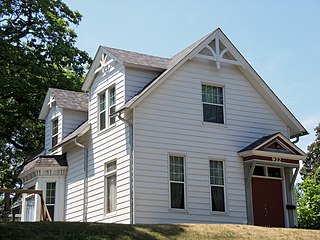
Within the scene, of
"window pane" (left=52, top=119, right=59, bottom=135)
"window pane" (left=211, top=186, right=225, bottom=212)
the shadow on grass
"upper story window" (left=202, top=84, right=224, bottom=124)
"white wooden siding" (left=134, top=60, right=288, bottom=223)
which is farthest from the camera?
"window pane" (left=52, top=119, right=59, bottom=135)

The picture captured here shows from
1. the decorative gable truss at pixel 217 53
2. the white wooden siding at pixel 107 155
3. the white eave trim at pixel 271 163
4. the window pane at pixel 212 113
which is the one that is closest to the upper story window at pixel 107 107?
the white wooden siding at pixel 107 155

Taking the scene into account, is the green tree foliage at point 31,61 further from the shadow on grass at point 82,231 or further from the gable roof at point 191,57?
the shadow on grass at point 82,231

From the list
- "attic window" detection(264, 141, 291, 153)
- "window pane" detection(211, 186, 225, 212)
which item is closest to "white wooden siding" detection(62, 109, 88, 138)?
"window pane" detection(211, 186, 225, 212)

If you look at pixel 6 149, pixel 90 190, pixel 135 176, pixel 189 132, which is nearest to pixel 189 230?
pixel 135 176

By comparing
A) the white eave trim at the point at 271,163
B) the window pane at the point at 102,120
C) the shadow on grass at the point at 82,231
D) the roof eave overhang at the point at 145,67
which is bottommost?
the shadow on grass at the point at 82,231

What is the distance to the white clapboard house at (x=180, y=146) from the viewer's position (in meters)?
20.0

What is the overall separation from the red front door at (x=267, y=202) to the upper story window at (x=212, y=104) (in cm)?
288

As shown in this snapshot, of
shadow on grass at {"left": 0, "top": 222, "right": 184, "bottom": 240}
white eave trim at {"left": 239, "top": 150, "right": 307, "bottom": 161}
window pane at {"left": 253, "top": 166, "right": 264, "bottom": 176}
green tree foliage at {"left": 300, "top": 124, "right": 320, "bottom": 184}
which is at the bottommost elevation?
shadow on grass at {"left": 0, "top": 222, "right": 184, "bottom": 240}

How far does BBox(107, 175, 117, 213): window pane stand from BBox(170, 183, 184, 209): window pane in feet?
7.22

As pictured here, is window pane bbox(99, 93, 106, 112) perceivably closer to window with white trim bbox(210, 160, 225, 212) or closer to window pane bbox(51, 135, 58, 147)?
window pane bbox(51, 135, 58, 147)

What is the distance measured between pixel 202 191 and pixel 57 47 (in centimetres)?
1642

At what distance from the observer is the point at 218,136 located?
21.6 meters

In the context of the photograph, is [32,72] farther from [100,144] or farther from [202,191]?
[202,191]

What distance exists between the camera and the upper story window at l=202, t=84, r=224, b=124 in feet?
71.8
